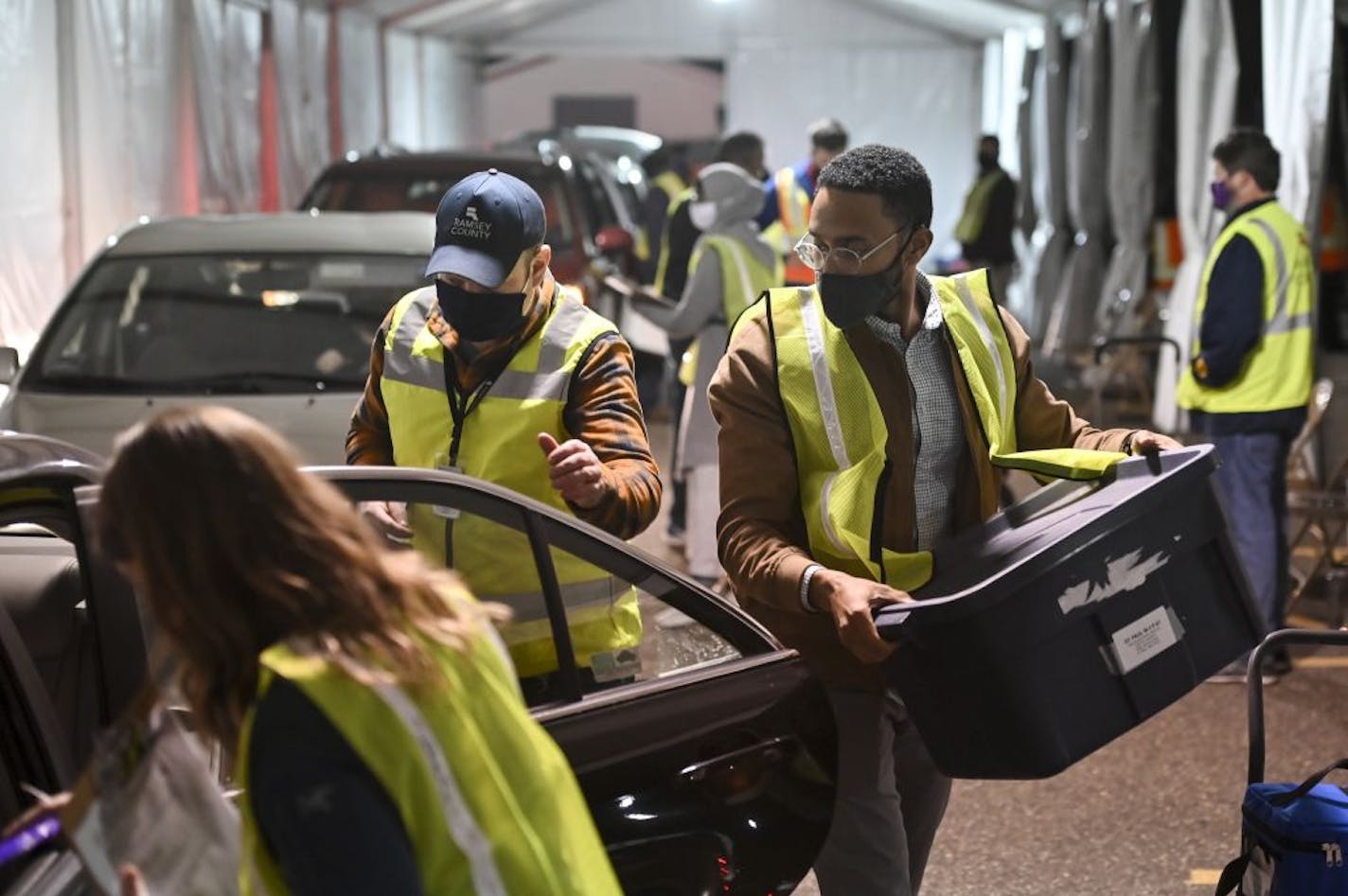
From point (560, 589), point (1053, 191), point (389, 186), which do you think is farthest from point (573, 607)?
point (1053, 191)

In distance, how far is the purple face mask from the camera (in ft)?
23.2

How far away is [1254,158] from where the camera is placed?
6.97 m

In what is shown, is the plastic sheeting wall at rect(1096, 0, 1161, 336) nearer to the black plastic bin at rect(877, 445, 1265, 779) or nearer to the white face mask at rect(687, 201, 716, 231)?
the white face mask at rect(687, 201, 716, 231)

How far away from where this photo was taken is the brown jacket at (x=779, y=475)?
3.34 metres

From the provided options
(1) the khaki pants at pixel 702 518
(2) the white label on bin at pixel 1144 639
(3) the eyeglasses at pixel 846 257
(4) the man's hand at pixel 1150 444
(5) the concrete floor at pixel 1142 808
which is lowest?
(5) the concrete floor at pixel 1142 808

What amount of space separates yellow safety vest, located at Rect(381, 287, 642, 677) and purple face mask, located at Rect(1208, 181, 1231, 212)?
393 cm

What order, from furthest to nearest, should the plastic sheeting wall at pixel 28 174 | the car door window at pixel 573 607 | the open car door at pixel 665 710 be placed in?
the plastic sheeting wall at pixel 28 174
the car door window at pixel 573 607
the open car door at pixel 665 710

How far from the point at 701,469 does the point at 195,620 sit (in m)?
6.09

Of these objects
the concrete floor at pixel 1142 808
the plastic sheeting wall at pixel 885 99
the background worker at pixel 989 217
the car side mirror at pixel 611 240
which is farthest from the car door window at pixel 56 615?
the plastic sheeting wall at pixel 885 99

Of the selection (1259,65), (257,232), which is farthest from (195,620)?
(1259,65)

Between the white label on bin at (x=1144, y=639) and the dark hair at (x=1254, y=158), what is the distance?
412 centimetres

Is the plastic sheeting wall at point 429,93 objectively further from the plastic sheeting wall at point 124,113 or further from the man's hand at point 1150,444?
the man's hand at point 1150,444

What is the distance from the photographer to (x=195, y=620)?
188 cm

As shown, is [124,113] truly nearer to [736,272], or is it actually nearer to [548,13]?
[736,272]
